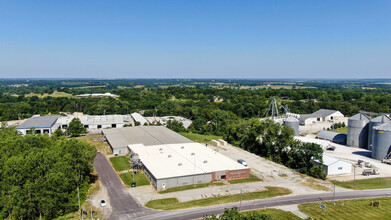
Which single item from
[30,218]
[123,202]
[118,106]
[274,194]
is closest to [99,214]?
[123,202]

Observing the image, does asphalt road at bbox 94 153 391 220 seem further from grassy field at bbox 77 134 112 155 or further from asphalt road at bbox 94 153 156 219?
grassy field at bbox 77 134 112 155

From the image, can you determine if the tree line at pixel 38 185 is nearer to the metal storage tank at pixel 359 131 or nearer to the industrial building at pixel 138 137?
the industrial building at pixel 138 137

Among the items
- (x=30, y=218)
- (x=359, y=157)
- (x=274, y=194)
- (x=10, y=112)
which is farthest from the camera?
(x=10, y=112)

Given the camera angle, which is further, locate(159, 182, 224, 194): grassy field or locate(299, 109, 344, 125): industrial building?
locate(299, 109, 344, 125): industrial building

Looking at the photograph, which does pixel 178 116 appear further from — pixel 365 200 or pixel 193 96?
pixel 365 200

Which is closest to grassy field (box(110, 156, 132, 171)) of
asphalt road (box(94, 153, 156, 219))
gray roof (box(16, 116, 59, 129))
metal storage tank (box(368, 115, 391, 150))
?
asphalt road (box(94, 153, 156, 219))

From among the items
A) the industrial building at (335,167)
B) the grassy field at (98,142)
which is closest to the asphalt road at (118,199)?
the grassy field at (98,142)
